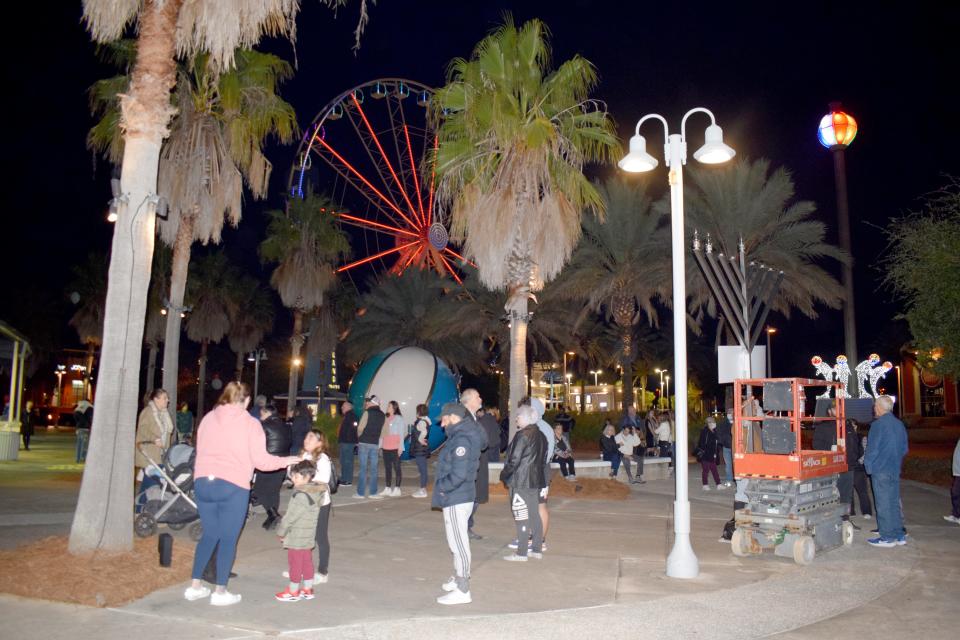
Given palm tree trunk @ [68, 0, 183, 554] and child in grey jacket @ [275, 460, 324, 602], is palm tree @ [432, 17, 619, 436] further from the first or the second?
child in grey jacket @ [275, 460, 324, 602]

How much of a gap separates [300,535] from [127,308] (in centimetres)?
294

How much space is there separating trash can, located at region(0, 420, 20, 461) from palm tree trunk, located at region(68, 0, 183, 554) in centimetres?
1465

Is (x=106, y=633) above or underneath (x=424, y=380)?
underneath

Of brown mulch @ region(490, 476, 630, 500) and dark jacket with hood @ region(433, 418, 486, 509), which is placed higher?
dark jacket with hood @ region(433, 418, 486, 509)

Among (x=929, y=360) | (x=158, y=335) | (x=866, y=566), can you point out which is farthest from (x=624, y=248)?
(x=158, y=335)

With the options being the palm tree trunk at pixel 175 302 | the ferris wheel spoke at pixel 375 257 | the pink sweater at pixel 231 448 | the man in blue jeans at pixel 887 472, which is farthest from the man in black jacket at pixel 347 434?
the ferris wheel spoke at pixel 375 257

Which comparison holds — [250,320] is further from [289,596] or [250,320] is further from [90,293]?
[289,596]

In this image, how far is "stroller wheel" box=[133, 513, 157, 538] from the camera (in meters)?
8.41

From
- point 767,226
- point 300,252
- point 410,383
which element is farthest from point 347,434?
point 300,252

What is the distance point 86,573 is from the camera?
256 inches

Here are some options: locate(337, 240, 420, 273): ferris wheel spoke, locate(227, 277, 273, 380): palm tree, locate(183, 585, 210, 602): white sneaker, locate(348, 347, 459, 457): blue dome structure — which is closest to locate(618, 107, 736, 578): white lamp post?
locate(183, 585, 210, 602): white sneaker

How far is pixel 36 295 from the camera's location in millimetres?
53594

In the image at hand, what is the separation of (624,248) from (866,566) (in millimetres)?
17443

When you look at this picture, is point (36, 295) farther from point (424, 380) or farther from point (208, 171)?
point (208, 171)
